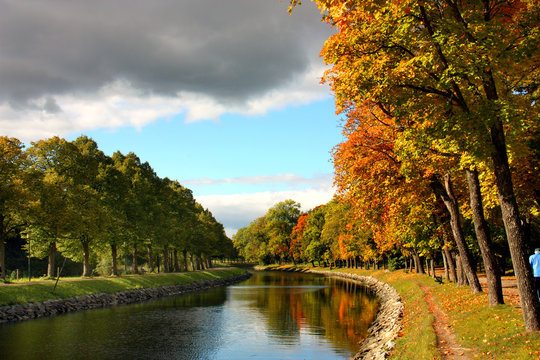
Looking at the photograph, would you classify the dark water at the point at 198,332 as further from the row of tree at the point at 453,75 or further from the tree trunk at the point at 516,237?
the row of tree at the point at 453,75

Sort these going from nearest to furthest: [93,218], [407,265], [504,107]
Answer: [504,107], [93,218], [407,265]

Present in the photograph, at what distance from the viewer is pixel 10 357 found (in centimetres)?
2039

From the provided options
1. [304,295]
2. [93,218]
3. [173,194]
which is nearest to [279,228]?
[173,194]

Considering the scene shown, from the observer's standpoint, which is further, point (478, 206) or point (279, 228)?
point (279, 228)

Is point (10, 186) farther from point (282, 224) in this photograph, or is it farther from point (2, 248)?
point (282, 224)

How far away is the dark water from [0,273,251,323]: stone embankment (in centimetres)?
168

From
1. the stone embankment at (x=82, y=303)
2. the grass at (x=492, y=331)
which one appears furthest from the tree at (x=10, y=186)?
the grass at (x=492, y=331)

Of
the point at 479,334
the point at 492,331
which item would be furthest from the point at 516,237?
the point at 479,334

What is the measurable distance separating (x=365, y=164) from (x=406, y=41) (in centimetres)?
1115

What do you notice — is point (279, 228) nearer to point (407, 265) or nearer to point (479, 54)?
point (407, 265)

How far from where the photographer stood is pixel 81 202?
46438 mm

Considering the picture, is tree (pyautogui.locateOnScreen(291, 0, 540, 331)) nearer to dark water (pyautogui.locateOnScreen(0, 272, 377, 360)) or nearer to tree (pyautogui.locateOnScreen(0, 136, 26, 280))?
dark water (pyautogui.locateOnScreen(0, 272, 377, 360))

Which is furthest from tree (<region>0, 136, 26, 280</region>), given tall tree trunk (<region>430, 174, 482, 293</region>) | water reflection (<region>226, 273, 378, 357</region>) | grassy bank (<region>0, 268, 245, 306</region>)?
tall tree trunk (<region>430, 174, 482, 293</region>)

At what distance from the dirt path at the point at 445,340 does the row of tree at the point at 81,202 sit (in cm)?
3455
